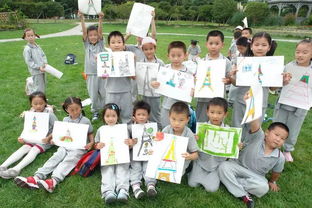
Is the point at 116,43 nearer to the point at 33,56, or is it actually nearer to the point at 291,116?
the point at 33,56

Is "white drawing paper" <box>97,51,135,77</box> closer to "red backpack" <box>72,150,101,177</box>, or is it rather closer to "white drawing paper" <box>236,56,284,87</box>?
"red backpack" <box>72,150,101,177</box>

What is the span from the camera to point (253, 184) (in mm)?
2961

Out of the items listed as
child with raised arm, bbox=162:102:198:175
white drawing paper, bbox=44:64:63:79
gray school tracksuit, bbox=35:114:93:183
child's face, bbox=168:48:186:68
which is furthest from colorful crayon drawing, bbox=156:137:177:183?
white drawing paper, bbox=44:64:63:79

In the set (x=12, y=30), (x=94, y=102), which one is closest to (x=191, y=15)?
(x=12, y=30)

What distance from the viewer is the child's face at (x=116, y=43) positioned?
12.4 feet

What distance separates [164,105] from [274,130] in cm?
152

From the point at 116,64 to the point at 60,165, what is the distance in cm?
162

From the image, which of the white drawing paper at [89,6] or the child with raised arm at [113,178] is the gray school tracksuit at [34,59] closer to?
the white drawing paper at [89,6]

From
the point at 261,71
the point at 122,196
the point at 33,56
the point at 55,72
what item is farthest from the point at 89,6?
the point at 122,196

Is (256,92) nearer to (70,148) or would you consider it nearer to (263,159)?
(263,159)

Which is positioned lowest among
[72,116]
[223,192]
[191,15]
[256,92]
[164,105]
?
[223,192]

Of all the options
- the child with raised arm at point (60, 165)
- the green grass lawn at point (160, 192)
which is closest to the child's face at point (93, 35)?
the child with raised arm at point (60, 165)

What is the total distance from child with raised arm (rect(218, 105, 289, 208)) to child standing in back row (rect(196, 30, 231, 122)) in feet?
2.73

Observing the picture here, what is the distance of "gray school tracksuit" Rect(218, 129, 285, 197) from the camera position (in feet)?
9.75
